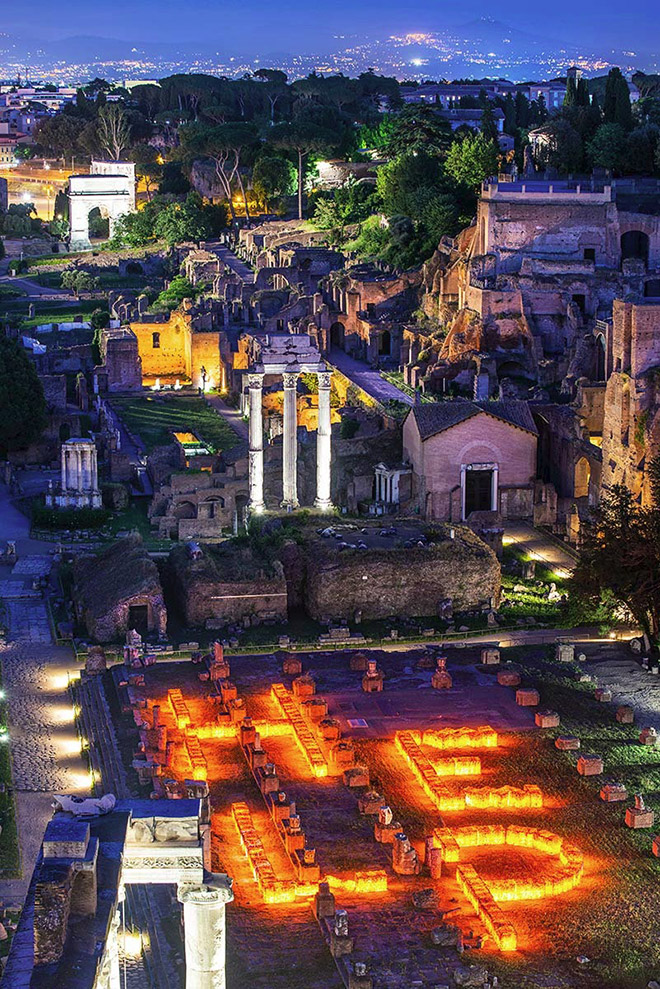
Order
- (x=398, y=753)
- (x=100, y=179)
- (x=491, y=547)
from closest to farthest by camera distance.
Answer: (x=398, y=753), (x=491, y=547), (x=100, y=179)

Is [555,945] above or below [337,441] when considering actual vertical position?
below

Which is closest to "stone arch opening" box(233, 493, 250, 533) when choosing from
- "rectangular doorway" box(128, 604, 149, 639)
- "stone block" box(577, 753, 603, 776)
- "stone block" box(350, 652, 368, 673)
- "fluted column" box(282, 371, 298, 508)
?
"fluted column" box(282, 371, 298, 508)

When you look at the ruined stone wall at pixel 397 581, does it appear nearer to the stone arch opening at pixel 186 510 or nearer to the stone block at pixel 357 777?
the stone arch opening at pixel 186 510

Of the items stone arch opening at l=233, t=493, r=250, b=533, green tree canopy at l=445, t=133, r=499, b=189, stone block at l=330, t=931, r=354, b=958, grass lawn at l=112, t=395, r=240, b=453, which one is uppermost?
green tree canopy at l=445, t=133, r=499, b=189

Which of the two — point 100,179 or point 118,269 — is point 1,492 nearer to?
point 118,269

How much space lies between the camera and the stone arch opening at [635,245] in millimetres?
64625

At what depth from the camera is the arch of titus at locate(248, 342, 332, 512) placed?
45000 mm

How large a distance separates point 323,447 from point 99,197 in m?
73.1

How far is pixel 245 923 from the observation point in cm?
2425

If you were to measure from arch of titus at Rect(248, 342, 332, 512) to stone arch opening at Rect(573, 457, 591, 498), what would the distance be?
7057 mm

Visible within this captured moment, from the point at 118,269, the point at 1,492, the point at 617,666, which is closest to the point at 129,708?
the point at 617,666

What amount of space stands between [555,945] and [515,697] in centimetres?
948

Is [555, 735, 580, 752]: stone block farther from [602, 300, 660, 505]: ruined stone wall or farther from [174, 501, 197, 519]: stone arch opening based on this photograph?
[174, 501, 197, 519]: stone arch opening

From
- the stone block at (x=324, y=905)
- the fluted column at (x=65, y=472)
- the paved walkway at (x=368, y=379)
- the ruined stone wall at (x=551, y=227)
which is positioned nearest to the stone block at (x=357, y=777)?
the stone block at (x=324, y=905)
